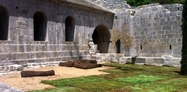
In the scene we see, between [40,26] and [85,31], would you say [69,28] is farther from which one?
[40,26]

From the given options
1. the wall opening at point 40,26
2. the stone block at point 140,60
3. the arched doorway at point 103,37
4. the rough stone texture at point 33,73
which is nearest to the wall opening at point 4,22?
the wall opening at point 40,26

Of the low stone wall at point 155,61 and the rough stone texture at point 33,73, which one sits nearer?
the rough stone texture at point 33,73

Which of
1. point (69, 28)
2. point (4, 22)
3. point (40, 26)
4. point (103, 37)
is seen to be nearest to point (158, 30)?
point (103, 37)

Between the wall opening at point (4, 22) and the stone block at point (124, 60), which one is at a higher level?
the wall opening at point (4, 22)

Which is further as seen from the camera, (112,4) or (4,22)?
(112,4)

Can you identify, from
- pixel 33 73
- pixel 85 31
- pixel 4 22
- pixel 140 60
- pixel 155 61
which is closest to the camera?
pixel 33 73

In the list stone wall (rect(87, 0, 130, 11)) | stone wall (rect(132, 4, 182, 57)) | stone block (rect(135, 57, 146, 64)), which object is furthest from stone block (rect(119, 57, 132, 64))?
stone wall (rect(87, 0, 130, 11))

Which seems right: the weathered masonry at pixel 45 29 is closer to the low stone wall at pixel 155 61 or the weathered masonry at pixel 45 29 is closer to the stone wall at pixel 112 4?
the stone wall at pixel 112 4

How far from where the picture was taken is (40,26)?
13383 mm

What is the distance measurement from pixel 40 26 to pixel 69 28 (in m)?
2.50

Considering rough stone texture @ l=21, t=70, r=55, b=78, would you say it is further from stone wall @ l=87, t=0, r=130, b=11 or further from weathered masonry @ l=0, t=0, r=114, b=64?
stone wall @ l=87, t=0, r=130, b=11

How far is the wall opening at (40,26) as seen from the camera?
13235mm

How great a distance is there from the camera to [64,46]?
46.9 feet

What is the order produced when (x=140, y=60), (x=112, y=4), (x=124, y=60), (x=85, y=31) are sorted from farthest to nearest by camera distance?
(x=112, y=4) → (x=85, y=31) → (x=124, y=60) → (x=140, y=60)
